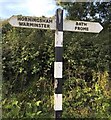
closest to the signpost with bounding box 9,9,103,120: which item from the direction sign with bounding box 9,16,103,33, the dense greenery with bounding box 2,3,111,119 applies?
the direction sign with bounding box 9,16,103,33

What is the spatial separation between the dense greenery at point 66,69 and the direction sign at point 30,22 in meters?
1.58

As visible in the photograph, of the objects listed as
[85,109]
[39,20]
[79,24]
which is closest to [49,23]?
[39,20]

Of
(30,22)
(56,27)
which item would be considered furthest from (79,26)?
(30,22)

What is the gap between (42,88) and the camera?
595 centimetres

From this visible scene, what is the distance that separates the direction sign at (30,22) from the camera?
4.27 meters

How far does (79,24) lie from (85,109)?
1893 mm

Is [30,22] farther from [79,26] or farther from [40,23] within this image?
[79,26]

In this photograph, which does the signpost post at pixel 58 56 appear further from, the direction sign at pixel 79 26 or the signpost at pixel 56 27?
the direction sign at pixel 79 26

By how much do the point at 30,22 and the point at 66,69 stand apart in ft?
6.50

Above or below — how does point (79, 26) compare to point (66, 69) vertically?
above

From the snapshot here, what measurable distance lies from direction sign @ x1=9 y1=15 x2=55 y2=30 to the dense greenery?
1585 millimetres

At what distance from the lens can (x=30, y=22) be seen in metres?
4.31

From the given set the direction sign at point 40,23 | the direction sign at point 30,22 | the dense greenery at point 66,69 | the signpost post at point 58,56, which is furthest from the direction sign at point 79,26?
the dense greenery at point 66,69

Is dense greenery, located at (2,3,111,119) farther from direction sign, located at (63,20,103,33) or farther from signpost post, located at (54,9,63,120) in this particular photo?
direction sign, located at (63,20,103,33)
